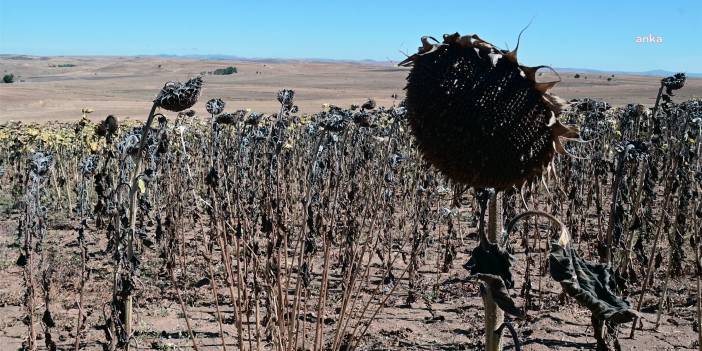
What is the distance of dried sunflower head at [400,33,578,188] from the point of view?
5.53 ft

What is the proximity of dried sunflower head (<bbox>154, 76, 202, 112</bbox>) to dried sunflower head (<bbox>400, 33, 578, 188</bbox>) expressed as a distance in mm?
1274

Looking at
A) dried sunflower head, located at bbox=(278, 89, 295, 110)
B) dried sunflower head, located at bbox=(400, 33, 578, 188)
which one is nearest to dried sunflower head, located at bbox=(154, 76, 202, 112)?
dried sunflower head, located at bbox=(400, 33, 578, 188)

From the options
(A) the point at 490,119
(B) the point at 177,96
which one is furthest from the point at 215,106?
(A) the point at 490,119

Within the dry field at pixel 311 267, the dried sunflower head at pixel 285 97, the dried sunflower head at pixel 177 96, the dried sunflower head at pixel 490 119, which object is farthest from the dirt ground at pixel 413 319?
the dried sunflower head at pixel 490 119

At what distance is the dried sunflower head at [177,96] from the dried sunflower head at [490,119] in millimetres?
1274

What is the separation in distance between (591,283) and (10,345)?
15.5 ft

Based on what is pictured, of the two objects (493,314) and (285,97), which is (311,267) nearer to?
(285,97)

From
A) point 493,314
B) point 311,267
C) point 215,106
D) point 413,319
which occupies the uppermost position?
point 215,106

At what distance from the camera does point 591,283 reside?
1567 mm

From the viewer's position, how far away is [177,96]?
2.69m

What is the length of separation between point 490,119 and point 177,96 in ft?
4.79

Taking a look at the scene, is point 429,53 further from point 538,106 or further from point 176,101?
point 176,101

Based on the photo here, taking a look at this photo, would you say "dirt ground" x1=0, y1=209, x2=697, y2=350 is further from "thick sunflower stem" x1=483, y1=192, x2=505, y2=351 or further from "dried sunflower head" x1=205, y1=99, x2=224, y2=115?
"thick sunflower stem" x1=483, y1=192, x2=505, y2=351

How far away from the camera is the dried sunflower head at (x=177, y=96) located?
2.68m
